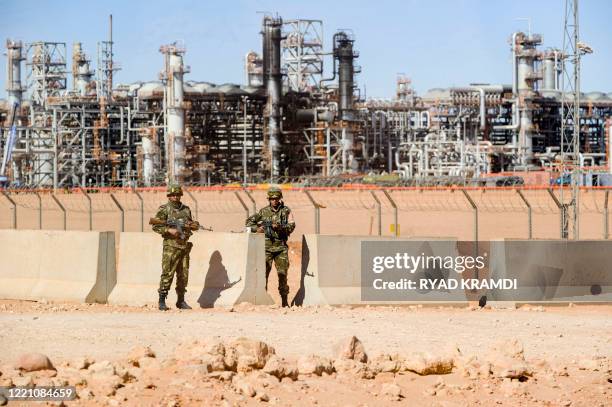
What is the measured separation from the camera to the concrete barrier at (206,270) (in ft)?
55.3

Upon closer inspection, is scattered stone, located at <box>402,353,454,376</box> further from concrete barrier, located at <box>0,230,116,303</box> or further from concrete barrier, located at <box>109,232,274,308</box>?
concrete barrier, located at <box>0,230,116,303</box>

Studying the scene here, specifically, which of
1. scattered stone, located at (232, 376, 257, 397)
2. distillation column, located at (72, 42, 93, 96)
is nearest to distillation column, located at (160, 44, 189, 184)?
distillation column, located at (72, 42, 93, 96)

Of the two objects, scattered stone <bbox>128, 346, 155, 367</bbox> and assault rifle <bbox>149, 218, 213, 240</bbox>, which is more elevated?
assault rifle <bbox>149, 218, 213, 240</bbox>

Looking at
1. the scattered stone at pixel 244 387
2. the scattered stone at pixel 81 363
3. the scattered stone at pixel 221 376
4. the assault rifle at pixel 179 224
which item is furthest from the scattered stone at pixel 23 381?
the assault rifle at pixel 179 224

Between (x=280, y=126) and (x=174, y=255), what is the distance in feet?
198

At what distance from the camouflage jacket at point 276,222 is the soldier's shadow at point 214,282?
0.64 metres

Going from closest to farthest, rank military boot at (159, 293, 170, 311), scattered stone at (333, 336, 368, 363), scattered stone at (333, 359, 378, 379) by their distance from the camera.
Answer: scattered stone at (333, 359, 378, 379) → scattered stone at (333, 336, 368, 363) → military boot at (159, 293, 170, 311)

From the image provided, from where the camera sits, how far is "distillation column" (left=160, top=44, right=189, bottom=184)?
7400 centimetres

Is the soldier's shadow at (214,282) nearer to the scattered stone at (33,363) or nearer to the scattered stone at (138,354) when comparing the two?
the scattered stone at (138,354)

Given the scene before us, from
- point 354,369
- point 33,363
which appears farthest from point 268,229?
point 33,363

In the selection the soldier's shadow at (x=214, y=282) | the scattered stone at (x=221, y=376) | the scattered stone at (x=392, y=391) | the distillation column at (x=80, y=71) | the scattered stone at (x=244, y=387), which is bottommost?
the scattered stone at (x=392, y=391)

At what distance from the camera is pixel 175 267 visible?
16719 millimetres

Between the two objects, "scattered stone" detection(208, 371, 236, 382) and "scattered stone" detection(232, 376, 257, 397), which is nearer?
"scattered stone" detection(232, 376, 257, 397)

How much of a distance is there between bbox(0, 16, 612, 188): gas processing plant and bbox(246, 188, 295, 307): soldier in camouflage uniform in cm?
5710
